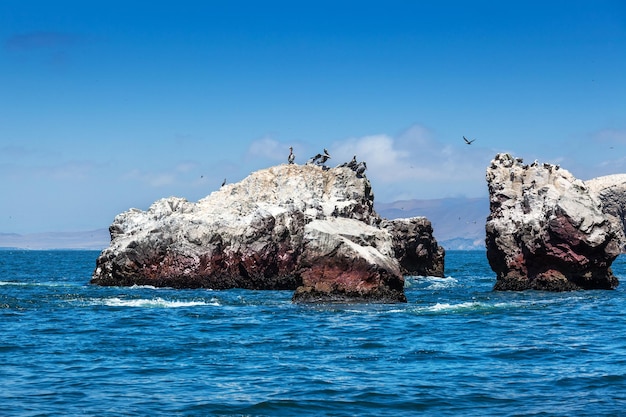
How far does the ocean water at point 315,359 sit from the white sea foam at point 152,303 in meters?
0.51

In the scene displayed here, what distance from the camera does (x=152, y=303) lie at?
144ft

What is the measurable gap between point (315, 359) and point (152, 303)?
1998cm

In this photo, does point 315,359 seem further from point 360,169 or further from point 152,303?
point 360,169

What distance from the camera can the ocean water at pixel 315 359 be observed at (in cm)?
1984

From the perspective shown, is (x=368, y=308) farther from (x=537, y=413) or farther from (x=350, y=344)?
(x=537, y=413)

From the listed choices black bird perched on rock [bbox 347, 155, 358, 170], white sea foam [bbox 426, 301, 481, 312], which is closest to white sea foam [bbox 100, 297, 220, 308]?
white sea foam [bbox 426, 301, 481, 312]

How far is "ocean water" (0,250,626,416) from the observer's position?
65.1ft

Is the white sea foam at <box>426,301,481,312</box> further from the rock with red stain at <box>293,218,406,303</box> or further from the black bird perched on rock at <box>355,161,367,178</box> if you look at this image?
the black bird perched on rock at <box>355,161,367,178</box>

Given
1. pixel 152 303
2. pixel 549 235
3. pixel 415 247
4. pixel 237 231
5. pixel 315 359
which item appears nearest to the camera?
pixel 315 359

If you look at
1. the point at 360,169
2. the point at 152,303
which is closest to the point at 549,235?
the point at 152,303

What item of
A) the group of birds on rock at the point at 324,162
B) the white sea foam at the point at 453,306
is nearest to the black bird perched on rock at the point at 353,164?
the group of birds on rock at the point at 324,162

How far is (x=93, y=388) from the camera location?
21344 mm

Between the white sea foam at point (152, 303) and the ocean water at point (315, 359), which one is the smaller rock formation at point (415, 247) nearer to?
the white sea foam at point (152, 303)

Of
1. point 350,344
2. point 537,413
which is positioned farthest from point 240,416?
point 350,344
